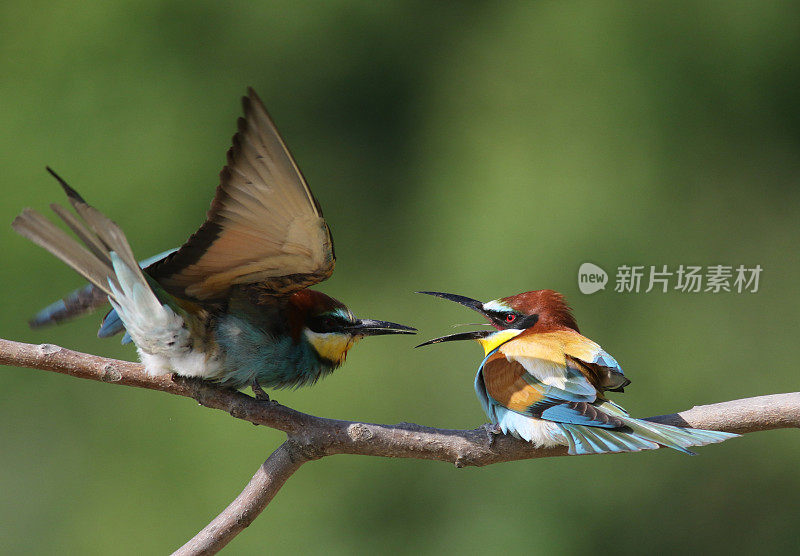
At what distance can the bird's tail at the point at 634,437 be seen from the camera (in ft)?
4.66

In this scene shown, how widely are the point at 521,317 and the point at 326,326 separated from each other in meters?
0.39

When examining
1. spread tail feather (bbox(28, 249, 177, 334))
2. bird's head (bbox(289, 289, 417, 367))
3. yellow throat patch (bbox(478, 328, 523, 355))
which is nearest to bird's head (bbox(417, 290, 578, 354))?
yellow throat patch (bbox(478, 328, 523, 355))

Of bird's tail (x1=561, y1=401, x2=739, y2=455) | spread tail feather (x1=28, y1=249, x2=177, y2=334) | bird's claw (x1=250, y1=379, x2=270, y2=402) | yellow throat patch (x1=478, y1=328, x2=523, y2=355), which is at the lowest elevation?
bird's claw (x1=250, y1=379, x2=270, y2=402)

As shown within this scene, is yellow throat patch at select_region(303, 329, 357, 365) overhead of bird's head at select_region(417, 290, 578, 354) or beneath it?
beneath

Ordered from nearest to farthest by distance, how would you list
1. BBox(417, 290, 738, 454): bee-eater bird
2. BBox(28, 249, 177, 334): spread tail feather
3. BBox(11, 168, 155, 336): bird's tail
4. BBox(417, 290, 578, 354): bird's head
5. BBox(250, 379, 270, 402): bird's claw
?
BBox(11, 168, 155, 336): bird's tail
BBox(417, 290, 738, 454): bee-eater bird
BBox(250, 379, 270, 402): bird's claw
BBox(28, 249, 177, 334): spread tail feather
BBox(417, 290, 578, 354): bird's head

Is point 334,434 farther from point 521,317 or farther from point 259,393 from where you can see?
point 521,317

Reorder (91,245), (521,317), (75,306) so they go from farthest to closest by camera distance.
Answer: (521,317) < (75,306) < (91,245)

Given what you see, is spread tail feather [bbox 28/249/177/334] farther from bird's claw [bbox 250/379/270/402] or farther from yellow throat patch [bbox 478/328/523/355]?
yellow throat patch [bbox 478/328/523/355]

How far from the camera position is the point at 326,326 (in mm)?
1818

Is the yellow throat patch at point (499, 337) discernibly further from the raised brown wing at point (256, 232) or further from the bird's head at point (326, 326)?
the raised brown wing at point (256, 232)

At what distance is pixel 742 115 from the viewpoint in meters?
3.69

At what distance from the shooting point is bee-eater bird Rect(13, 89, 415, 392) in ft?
4.57

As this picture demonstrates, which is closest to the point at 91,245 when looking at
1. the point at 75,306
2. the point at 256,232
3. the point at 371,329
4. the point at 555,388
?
the point at 256,232

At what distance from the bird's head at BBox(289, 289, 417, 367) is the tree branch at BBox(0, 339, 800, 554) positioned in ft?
0.89
